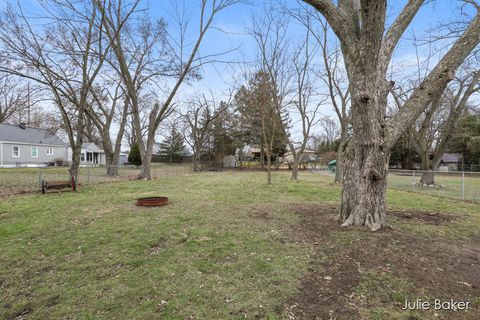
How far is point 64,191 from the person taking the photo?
951 cm

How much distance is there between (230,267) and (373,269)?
5.87 feet

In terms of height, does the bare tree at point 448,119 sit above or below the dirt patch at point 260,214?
above

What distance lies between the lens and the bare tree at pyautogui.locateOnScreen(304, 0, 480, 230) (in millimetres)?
4211

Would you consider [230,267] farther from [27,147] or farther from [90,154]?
[90,154]

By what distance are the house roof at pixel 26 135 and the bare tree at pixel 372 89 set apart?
3039 centimetres

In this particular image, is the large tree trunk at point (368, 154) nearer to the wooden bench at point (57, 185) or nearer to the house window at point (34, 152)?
the wooden bench at point (57, 185)

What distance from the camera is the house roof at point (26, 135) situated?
2544 cm

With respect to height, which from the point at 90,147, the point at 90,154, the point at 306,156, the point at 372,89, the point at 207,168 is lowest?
the point at 207,168

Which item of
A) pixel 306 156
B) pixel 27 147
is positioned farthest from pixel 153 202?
pixel 306 156

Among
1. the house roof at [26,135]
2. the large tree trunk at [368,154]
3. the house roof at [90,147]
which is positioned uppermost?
the house roof at [26,135]

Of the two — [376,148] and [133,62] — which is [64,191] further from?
[376,148]

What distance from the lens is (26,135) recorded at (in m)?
27.8

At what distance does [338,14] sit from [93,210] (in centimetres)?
712

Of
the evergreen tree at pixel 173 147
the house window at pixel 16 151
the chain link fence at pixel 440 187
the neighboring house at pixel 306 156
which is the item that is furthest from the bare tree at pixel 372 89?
the house window at pixel 16 151
